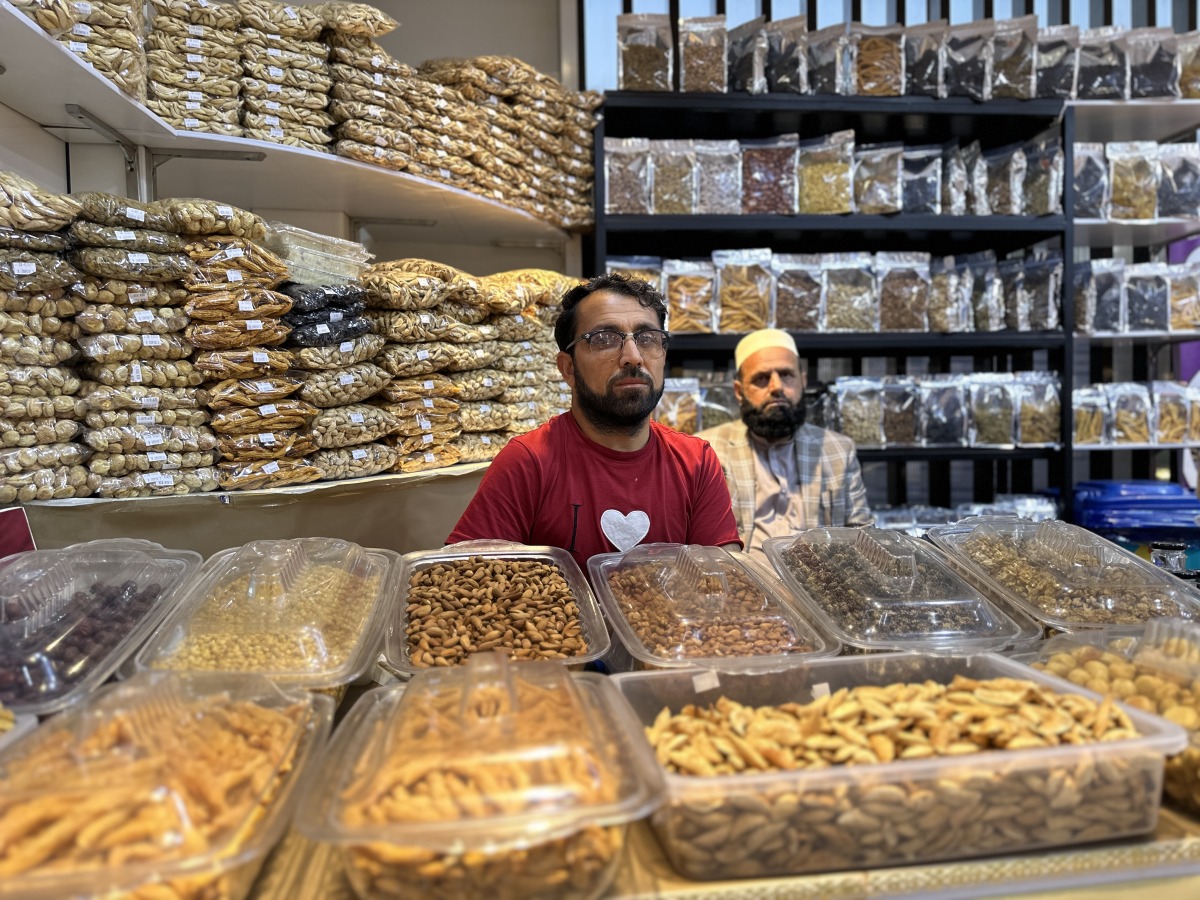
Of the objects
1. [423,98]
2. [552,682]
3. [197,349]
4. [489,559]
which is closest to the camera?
[552,682]

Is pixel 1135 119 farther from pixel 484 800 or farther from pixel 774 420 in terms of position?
pixel 484 800

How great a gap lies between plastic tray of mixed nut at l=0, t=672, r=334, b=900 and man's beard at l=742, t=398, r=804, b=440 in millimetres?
2269

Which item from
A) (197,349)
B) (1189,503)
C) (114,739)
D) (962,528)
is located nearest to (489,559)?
(114,739)

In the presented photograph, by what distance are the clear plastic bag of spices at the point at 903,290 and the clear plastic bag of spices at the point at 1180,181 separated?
1.16 m

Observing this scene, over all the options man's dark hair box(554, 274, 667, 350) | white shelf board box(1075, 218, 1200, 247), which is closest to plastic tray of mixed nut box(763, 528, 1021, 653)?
man's dark hair box(554, 274, 667, 350)

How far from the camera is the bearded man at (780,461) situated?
2928 mm

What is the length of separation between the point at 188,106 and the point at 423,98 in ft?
2.66

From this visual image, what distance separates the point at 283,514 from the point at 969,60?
323 centimetres

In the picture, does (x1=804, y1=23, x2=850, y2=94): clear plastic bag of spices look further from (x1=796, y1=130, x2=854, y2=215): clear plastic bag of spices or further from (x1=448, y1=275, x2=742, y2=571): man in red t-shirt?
(x1=448, y1=275, x2=742, y2=571): man in red t-shirt

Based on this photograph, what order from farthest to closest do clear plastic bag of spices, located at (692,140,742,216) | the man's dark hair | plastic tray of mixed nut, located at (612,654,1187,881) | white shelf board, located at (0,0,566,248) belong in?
clear plastic bag of spices, located at (692,140,742,216), the man's dark hair, white shelf board, located at (0,0,566,248), plastic tray of mixed nut, located at (612,654,1187,881)

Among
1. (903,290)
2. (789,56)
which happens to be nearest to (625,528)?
(903,290)

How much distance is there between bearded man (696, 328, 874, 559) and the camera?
2928 millimetres

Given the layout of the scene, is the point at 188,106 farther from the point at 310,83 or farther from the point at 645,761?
the point at 645,761

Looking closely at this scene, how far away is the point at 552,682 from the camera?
96 centimetres
